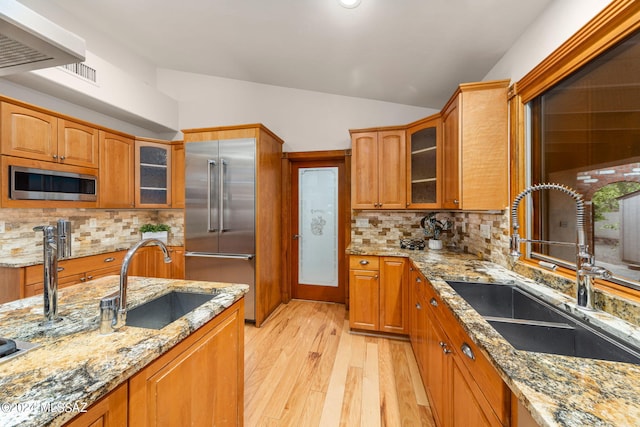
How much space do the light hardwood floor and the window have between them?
135 cm

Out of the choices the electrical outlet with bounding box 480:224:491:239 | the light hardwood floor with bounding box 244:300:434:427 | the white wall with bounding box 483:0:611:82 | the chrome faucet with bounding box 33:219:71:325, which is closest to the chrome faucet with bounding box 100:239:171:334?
the chrome faucet with bounding box 33:219:71:325

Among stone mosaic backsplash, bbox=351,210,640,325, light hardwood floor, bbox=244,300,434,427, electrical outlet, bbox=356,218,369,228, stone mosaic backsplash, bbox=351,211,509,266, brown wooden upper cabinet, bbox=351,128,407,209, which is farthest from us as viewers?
electrical outlet, bbox=356,218,369,228

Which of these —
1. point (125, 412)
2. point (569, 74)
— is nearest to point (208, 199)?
point (125, 412)

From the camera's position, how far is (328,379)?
6.42ft

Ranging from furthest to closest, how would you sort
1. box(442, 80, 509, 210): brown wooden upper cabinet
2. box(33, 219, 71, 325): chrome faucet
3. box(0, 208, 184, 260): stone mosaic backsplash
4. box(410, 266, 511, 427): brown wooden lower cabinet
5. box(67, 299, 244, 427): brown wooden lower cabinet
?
box(0, 208, 184, 260): stone mosaic backsplash
box(442, 80, 509, 210): brown wooden upper cabinet
box(33, 219, 71, 325): chrome faucet
box(410, 266, 511, 427): brown wooden lower cabinet
box(67, 299, 244, 427): brown wooden lower cabinet

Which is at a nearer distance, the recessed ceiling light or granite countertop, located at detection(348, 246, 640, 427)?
granite countertop, located at detection(348, 246, 640, 427)

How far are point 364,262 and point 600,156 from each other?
178cm

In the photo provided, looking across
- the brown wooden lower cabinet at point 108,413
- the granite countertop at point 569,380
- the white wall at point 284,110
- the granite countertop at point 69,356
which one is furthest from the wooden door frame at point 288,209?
the brown wooden lower cabinet at point 108,413

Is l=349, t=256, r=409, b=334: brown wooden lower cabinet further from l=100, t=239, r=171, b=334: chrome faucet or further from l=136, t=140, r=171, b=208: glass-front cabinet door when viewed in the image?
l=136, t=140, r=171, b=208: glass-front cabinet door

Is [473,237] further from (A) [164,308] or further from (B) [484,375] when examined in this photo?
(A) [164,308]

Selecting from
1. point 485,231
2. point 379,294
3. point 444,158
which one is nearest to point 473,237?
point 485,231

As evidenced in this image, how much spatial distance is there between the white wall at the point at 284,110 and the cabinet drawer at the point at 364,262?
1.55 meters

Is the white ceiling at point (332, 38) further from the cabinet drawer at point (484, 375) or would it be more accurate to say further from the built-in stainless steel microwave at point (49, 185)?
the cabinet drawer at point (484, 375)

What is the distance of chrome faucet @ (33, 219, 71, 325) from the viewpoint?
2.99ft
